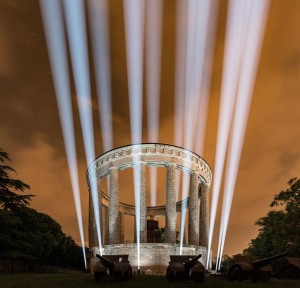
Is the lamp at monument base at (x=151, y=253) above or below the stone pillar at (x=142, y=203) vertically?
below

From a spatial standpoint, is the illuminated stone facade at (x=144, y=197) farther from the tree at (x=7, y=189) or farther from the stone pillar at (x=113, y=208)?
the tree at (x=7, y=189)

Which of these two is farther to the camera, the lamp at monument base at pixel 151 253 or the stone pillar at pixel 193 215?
the stone pillar at pixel 193 215

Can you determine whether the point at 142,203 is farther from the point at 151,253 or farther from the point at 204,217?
the point at 204,217

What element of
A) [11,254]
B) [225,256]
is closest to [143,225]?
[11,254]

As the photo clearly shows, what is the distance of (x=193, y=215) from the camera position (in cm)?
4484

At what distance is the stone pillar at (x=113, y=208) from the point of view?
4103cm

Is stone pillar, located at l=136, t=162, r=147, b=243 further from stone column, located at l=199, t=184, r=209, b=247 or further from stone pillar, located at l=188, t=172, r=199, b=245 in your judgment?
stone column, located at l=199, t=184, r=209, b=247

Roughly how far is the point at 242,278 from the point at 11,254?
1558 cm

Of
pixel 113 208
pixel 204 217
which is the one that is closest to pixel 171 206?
pixel 113 208

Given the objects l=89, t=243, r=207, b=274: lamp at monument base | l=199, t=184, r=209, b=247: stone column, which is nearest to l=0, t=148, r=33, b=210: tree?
l=89, t=243, r=207, b=274: lamp at monument base

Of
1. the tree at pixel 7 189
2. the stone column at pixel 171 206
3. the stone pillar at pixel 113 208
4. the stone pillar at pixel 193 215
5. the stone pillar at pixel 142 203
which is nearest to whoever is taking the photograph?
the tree at pixel 7 189

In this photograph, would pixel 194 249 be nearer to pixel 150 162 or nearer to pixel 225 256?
pixel 150 162

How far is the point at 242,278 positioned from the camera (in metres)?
20.8

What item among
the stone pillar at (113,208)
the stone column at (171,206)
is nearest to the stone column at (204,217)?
the stone column at (171,206)
